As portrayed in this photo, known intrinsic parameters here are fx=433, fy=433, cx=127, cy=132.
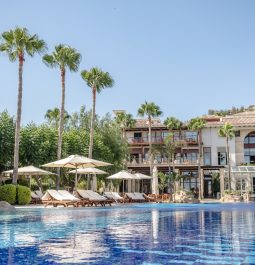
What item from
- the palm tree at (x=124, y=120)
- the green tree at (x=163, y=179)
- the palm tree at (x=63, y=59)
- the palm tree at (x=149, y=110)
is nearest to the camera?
the palm tree at (x=63, y=59)

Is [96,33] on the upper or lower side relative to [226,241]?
upper

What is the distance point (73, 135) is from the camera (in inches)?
1478

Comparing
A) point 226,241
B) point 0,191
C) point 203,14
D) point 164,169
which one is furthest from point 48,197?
point 164,169

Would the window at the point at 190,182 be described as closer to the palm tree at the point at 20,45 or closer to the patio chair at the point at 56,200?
the palm tree at the point at 20,45

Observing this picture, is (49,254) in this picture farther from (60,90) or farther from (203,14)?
(60,90)

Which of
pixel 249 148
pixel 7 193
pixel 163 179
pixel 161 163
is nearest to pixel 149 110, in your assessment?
pixel 161 163

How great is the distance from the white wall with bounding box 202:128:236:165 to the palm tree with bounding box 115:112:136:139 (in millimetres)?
9345

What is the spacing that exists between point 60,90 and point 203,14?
15.2 meters

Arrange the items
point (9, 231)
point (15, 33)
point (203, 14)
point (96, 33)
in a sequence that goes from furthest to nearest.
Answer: point (15, 33), point (96, 33), point (203, 14), point (9, 231)

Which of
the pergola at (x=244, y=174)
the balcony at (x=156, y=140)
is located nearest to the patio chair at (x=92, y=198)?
the pergola at (x=244, y=174)

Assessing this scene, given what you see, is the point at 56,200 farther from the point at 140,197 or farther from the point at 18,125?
the point at 140,197

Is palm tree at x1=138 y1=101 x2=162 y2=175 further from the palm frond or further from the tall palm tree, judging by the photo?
the palm frond

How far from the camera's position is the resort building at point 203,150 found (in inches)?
2082

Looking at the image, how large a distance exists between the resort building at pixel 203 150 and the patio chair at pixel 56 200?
92.1ft
